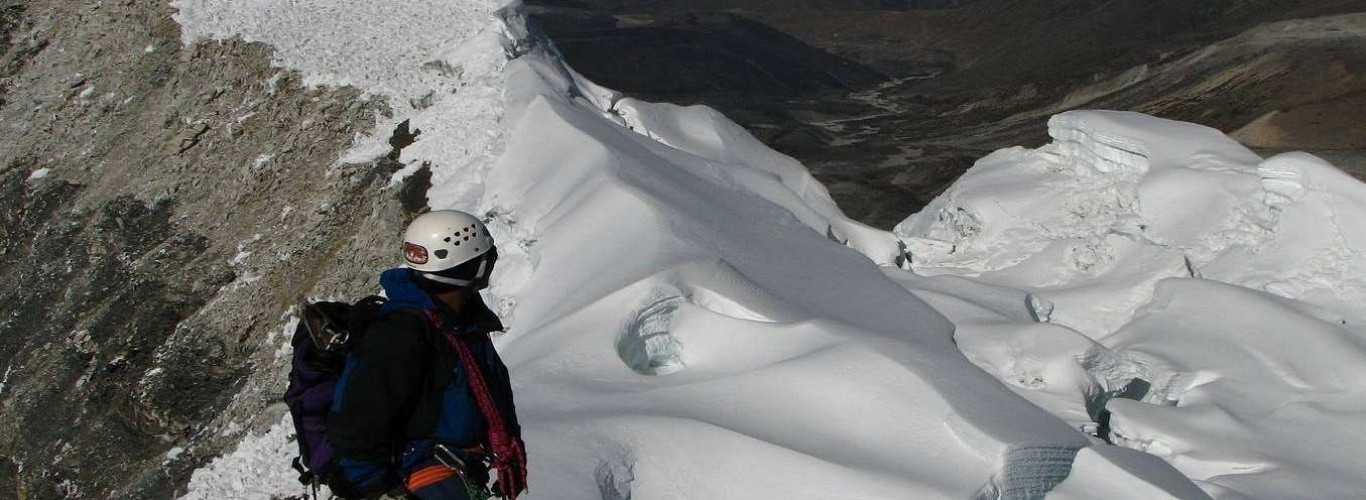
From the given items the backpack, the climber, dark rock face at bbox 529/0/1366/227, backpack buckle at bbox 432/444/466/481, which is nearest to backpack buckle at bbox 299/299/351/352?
the backpack

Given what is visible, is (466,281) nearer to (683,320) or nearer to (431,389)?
(431,389)

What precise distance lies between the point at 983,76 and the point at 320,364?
59.5 m

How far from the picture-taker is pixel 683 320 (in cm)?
751

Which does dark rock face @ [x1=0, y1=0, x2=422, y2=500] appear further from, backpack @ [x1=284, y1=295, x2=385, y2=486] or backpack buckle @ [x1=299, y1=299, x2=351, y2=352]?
backpack buckle @ [x1=299, y1=299, x2=351, y2=352]

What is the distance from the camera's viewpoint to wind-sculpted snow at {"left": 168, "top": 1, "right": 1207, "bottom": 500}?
224 inches

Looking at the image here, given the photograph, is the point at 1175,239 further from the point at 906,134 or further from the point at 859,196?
the point at 906,134

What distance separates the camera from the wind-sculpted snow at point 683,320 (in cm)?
570

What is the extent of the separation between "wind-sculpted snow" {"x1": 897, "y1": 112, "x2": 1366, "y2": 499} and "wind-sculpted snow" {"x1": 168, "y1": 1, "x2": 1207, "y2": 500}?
2.63 feet

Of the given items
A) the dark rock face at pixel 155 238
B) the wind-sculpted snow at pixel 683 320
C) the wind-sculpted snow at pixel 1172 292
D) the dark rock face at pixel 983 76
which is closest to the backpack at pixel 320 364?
the wind-sculpted snow at pixel 683 320

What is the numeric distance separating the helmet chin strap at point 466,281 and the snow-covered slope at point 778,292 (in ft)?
4.75

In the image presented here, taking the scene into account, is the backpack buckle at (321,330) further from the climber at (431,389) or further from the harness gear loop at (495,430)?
the harness gear loop at (495,430)

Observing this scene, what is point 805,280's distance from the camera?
9297mm

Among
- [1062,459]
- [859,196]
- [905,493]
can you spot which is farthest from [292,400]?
[859,196]

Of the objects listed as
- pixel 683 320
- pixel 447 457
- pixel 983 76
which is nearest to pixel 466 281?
pixel 447 457
